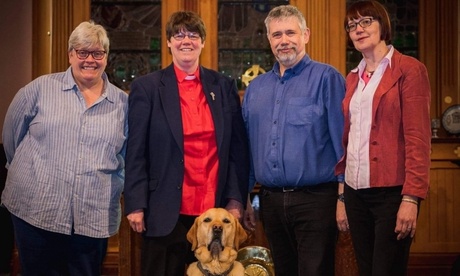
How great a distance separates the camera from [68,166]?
9.06 feet

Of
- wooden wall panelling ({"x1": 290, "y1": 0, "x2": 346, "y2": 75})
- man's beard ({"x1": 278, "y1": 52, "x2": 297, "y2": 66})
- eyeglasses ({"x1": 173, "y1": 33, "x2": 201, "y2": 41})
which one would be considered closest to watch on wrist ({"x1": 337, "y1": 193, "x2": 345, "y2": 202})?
man's beard ({"x1": 278, "y1": 52, "x2": 297, "y2": 66})

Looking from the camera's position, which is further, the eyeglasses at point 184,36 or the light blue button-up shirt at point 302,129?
the eyeglasses at point 184,36

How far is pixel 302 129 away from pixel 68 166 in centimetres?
97

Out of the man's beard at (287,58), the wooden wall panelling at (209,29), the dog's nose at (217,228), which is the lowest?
the dog's nose at (217,228)

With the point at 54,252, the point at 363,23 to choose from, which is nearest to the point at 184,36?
the point at 363,23

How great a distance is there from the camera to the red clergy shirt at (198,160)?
2824 mm

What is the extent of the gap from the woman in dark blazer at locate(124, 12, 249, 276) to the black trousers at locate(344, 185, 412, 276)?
1.86 feet

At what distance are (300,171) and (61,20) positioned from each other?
3.55 m

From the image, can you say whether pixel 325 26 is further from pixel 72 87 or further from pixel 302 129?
pixel 72 87

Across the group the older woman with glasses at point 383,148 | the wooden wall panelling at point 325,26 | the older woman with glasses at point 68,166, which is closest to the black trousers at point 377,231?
the older woman with glasses at point 383,148

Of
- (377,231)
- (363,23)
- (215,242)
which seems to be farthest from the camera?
(215,242)

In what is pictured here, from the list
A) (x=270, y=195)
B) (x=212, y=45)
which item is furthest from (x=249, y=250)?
(x=212, y=45)

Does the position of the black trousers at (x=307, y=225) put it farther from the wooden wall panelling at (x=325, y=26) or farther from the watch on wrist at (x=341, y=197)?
the wooden wall panelling at (x=325, y=26)

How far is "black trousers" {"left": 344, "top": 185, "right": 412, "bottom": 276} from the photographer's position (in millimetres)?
2430
